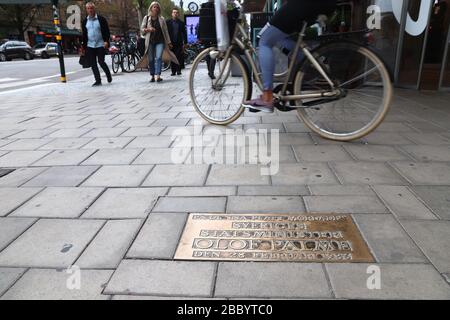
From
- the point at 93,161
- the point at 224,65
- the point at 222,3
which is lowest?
the point at 93,161

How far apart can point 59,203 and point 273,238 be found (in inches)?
63.6

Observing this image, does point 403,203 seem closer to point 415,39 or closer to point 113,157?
point 113,157

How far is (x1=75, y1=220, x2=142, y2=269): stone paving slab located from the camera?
6.48 feet

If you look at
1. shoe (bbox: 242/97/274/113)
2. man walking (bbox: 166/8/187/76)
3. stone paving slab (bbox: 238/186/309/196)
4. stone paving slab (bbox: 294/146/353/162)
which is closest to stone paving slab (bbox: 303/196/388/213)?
stone paving slab (bbox: 238/186/309/196)

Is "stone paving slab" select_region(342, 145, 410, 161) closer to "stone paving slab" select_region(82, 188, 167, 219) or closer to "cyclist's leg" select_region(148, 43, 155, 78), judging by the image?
"stone paving slab" select_region(82, 188, 167, 219)

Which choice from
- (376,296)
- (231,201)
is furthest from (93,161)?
(376,296)

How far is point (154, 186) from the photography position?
293cm

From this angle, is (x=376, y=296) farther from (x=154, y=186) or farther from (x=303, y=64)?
(x=303, y=64)

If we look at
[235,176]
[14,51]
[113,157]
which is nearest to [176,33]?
[113,157]

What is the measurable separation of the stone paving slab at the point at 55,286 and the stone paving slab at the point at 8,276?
31 millimetres

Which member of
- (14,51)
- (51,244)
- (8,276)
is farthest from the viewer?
(14,51)

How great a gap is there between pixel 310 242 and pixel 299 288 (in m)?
0.41

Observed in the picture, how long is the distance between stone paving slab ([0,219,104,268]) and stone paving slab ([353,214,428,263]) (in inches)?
64.8

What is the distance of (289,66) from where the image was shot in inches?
146
